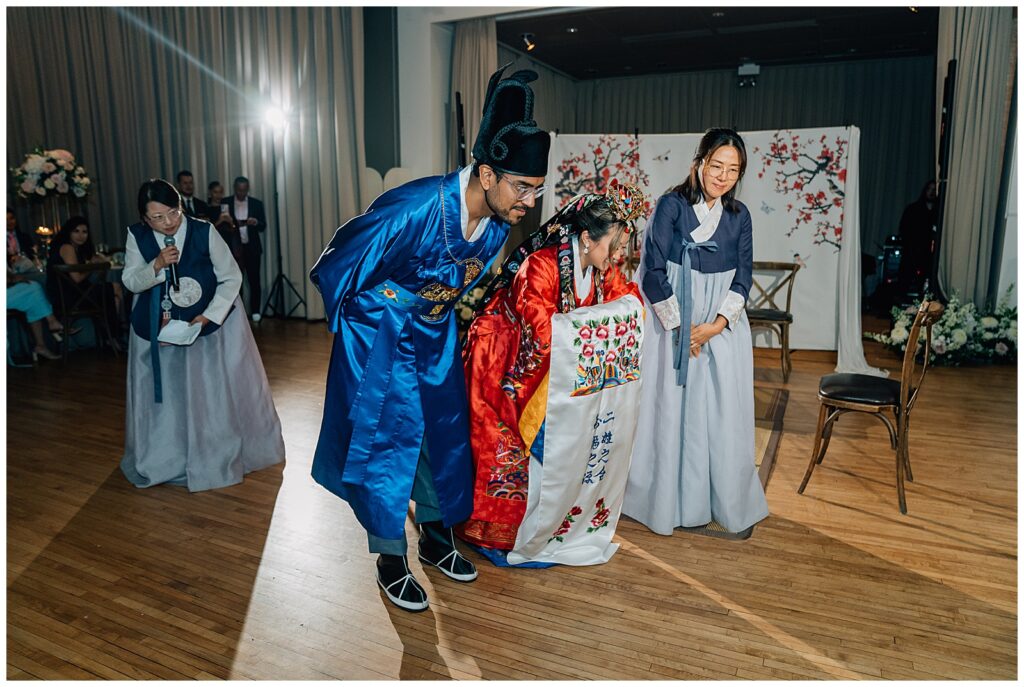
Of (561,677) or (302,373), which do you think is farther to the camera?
(302,373)

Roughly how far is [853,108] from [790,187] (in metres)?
4.86

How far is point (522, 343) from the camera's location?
2.50 meters

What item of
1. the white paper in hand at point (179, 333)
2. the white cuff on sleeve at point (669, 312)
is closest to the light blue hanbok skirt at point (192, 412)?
the white paper in hand at point (179, 333)

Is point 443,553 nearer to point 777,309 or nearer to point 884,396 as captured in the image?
point 884,396

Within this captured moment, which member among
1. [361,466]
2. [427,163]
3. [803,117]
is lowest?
[361,466]

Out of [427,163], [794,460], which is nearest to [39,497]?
[794,460]

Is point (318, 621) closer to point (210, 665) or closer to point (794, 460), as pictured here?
point (210, 665)

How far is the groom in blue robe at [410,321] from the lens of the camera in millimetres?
2164

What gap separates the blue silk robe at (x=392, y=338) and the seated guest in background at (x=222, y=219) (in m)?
5.21

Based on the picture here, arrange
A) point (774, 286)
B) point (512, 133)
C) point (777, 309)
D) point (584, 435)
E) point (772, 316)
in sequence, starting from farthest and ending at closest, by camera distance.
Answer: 1. point (774, 286)
2. point (777, 309)
3. point (772, 316)
4. point (584, 435)
5. point (512, 133)

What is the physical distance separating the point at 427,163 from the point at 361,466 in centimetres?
550

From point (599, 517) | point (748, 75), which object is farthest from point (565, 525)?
point (748, 75)

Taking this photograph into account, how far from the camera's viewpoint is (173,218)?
309cm

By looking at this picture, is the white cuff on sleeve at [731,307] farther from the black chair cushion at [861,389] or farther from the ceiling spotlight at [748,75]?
the ceiling spotlight at [748,75]
